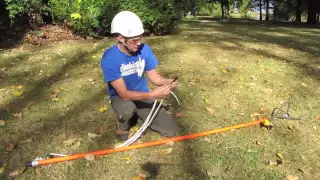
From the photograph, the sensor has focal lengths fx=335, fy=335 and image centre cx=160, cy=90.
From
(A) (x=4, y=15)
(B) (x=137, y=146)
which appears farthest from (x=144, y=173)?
(A) (x=4, y=15)

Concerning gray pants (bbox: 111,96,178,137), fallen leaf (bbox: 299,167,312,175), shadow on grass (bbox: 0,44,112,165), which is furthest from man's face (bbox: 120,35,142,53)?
fallen leaf (bbox: 299,167,312,175)

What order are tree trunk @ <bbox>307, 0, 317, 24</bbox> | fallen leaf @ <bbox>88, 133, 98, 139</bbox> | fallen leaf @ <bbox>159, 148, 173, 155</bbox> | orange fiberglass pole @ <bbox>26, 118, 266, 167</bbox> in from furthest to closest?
tree trunk @ <bbox>307, 0, 317, 24</bbox>
fallen leaf @ <bbox>88, 133, 98, 139</bbox>
fallen leaf @ <bbox>159, 148, 173, 155</bbox>
orange fiberglass pole @ <bbox>26, 118, 266, 167</bbox>

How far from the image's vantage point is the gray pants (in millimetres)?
3598

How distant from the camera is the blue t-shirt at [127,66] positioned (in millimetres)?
3379

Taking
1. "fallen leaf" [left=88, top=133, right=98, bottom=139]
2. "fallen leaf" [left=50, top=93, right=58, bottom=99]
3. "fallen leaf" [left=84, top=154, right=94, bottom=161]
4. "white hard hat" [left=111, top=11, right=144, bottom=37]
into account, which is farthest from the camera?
"fallen leaf" [left=50, top=93, right=58, bottom=99]

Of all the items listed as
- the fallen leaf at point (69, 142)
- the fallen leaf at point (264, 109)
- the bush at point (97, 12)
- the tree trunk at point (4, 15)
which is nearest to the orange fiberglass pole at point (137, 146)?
the fallen leaf at point (69, 142)

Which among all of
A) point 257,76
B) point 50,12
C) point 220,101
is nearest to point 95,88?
point 220,101

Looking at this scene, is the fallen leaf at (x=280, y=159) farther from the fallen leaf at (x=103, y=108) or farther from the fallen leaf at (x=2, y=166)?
the fallen leaf at (x=2, y=166)

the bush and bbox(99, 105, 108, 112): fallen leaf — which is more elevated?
the bush

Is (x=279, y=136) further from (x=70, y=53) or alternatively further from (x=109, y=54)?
(x=70, y=53)

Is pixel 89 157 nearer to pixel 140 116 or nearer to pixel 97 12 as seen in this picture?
pixel 140 116

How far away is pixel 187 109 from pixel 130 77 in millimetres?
1248

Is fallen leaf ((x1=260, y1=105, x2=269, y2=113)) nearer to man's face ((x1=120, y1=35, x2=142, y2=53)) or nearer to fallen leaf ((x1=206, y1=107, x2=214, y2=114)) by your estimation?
fallen leaf ((x1=206, y1=107, x2=214, y2=114))

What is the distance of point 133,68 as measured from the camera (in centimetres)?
360
